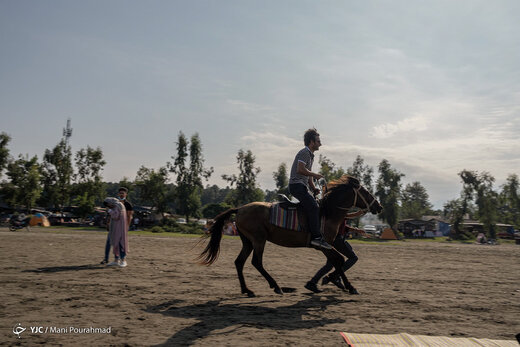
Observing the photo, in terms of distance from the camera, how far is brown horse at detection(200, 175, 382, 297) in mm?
7316

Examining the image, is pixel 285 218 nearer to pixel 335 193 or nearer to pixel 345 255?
pixel 335 193

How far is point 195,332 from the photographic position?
14.5 ft

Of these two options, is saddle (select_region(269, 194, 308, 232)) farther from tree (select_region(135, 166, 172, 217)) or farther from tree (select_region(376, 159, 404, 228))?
tree (select_region(376, 159, 404, 228))

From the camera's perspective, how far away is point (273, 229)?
24.3 ft

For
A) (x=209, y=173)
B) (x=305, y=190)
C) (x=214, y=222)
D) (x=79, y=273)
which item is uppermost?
(x=209, y=173)

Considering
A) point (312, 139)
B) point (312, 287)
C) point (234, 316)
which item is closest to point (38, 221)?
point (312, 287)

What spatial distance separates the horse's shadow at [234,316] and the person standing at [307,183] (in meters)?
1.39

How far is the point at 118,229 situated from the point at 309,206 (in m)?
6.58

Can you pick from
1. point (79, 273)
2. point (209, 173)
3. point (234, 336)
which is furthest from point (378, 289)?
point (209, 173)

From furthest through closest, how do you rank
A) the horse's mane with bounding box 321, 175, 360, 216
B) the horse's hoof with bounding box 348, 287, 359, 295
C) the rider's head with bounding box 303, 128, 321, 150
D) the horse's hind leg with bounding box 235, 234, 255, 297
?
the rider's head with bounding box 303, 128, 321, 150 → the horse's mane with bounding box 321, 175, 360, 216 → the horse's hoof with bounding box 348, 287, 359, 295 → the horse's hind leg with bounding box 235, 234, 255, 297

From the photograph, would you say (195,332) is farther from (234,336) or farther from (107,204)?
(107,204)

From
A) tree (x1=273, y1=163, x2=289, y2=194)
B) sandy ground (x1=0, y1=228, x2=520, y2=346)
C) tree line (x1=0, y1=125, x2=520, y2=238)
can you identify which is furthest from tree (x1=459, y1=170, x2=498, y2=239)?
sandy ground (x1=0, y1=228, x2=520, y2=346)

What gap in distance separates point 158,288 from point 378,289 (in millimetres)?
5058

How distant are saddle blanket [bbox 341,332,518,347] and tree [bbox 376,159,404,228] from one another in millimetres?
80213
